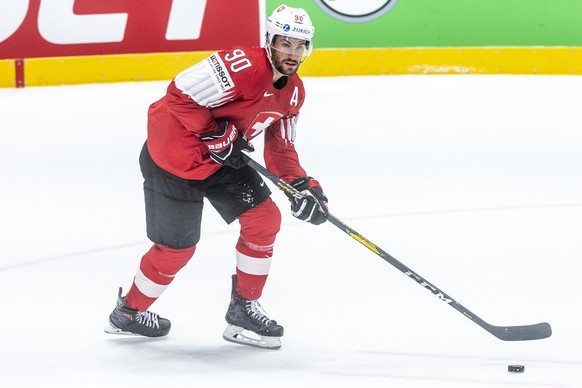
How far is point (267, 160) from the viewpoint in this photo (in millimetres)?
3557

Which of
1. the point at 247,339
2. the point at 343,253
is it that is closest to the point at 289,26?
the point at 247,339

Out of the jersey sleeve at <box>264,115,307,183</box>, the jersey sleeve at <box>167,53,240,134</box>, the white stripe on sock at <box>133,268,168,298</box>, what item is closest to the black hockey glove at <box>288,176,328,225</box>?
the jersey sleeve at <box>264,115,307,183</box>

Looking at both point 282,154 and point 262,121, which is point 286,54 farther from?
point 282,154

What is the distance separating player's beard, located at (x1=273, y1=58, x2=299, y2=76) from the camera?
129 inches

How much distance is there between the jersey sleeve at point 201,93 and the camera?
322 cm

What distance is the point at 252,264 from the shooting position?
347 cm

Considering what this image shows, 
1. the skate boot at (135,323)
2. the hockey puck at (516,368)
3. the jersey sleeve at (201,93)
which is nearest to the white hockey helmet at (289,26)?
the jersey sleeve at (201,93)

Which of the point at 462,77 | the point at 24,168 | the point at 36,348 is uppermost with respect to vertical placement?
the point at 462,77

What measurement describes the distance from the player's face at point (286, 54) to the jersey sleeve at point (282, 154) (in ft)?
0.88

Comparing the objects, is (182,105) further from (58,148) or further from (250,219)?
(58,148)

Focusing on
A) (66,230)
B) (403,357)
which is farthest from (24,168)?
(403,357)

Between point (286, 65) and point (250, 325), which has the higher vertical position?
point (286, 65)

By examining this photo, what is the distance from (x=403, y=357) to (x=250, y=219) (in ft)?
1.97

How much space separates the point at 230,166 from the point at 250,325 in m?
0.49
